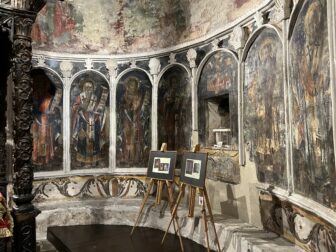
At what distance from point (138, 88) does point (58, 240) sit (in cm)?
447

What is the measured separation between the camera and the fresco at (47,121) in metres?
8.73

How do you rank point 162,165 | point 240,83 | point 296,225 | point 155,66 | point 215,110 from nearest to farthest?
1. point 296,225
2. point 240,83
3. point 162,165
4. point 215,110
5. point 155,66

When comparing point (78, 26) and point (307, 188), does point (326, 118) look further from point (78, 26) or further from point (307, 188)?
point (78, 26)

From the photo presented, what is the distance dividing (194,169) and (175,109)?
10.5 feet

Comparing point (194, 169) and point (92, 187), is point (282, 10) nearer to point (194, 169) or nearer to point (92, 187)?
point (194, 169)

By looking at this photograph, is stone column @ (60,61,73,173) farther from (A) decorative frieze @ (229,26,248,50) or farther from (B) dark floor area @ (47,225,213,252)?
(A) decorative frieze @ (229,26,248,50)

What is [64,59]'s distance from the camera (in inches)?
357

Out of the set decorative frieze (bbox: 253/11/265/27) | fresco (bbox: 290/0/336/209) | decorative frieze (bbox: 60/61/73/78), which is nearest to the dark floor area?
fresco (bbox: 290/0/336/209)

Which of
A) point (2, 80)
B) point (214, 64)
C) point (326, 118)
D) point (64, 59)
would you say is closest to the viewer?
point (326, 118)

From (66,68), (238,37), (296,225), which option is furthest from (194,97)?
(296,225)

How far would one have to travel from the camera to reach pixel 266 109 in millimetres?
5992

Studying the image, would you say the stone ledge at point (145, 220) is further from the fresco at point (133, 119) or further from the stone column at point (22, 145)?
the stone column at point (22, 145)

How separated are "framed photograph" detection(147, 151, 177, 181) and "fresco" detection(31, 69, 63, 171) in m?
3.18

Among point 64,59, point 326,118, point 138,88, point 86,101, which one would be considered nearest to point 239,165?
point 326,118
